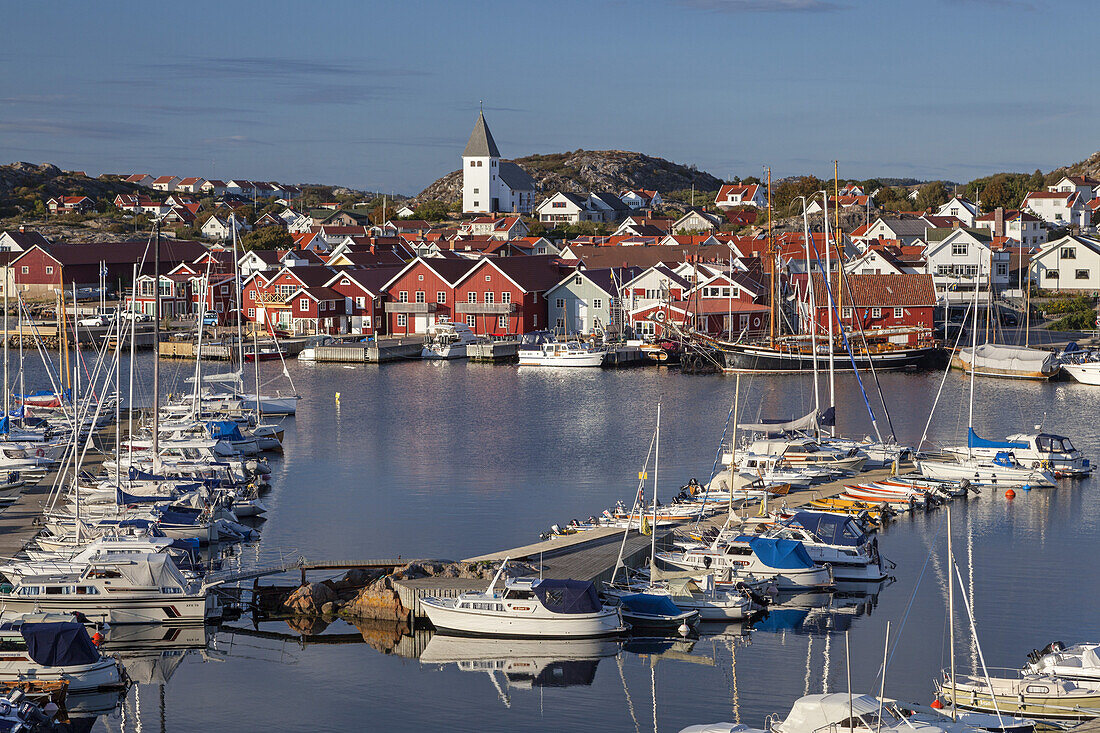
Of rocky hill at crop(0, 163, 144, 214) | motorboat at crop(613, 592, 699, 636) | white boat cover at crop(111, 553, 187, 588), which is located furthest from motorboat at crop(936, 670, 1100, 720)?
rocky hill at crop(0, 163, 144, 214)

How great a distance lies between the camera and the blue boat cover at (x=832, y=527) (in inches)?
797

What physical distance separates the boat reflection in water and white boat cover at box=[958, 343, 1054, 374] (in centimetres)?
2897

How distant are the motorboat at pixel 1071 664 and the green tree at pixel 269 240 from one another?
6618 centimetres

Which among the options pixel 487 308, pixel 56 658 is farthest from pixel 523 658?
pixel 487 308

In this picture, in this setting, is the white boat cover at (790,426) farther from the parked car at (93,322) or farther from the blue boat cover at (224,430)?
the parked car at (93,322)

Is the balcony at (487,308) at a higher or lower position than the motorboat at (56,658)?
higher

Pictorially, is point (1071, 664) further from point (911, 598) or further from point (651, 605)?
point (651, 605)

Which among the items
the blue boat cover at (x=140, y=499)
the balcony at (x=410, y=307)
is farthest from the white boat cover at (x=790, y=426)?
the balcony at (x=410, y=307)

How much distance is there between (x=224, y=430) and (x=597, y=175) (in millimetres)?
97125

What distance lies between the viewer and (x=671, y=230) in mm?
84938

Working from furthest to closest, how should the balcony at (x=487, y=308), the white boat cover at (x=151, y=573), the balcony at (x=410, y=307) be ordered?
1. the balcony at (x=410, y=307)
2. the balcony at (x=487, y=308)
3. the white boat cover at (x=151, y=573)

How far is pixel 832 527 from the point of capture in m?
20.5

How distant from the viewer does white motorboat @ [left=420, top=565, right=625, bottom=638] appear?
1730 cm

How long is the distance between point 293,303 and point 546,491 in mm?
32907
